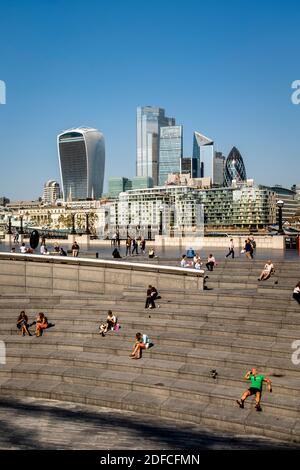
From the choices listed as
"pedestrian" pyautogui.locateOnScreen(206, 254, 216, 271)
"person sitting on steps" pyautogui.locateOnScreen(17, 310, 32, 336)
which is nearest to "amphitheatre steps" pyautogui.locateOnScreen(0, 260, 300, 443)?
"person sitting on steps" pyautogui.locateOnScreen(17, 310, 32, 336)

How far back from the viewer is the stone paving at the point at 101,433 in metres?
11.5

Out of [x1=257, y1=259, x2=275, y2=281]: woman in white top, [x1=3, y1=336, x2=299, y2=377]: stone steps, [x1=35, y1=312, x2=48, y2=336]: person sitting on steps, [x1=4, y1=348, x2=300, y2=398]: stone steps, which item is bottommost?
[x1=4, y1=348, x2=300, y2=398]: stone steps

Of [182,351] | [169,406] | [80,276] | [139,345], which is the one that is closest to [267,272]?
[182,351]

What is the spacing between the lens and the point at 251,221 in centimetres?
19450

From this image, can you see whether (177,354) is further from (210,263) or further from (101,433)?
(210,263)

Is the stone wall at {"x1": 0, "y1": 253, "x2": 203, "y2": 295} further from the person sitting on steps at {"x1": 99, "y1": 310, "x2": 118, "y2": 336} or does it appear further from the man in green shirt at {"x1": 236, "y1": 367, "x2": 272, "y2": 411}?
the man in green shirt at {"x1": 236, "y1": 367, "x2": 272, "y2": 411}

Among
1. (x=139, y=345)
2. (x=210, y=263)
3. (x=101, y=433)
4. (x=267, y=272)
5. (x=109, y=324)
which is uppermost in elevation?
(x=210, y=263)

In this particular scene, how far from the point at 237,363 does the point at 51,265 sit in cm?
1211

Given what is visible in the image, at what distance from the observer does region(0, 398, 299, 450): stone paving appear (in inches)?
452

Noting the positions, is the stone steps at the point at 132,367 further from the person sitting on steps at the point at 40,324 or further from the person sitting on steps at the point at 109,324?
the person sitting on steps at the point at 109,324

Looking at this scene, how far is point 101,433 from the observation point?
40.0 ft

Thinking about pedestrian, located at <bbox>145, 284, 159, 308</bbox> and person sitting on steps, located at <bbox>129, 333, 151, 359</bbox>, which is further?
pedestrian, located at <bbox>145, 284, 159, 308</bbox>

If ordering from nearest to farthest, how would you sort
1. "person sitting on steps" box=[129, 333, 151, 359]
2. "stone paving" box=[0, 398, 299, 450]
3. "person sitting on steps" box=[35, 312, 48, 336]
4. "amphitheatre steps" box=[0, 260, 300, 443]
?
"stone paving" box=[0, 398, 299, 450] → "amphitheatre steps" box=[0, 260, 300, 443] → "person sitting on steps" box=[129, 333, 151, 359] → "person sitting on steps" box=[35, 312, 48, 336]

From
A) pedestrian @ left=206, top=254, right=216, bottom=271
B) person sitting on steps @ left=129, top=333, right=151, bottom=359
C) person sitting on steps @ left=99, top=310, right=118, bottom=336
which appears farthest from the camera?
pedestrian @ left=206, top=254, right=216, bottom=271
